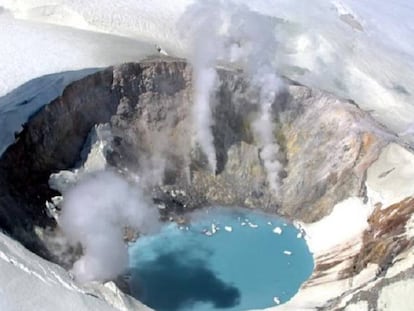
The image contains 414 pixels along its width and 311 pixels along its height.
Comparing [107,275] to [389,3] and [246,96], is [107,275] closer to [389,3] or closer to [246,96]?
[246,96]

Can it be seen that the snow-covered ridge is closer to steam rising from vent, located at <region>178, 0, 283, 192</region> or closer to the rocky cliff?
steam rising from vent, located at <region>178, 0, 283, 192</region>

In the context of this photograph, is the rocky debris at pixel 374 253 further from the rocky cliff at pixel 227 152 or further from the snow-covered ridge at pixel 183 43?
the snow-covered ridge at pixel 183 43

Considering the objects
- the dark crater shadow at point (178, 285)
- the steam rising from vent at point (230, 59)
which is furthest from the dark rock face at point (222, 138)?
the dark crater shadow at point (178, 285)

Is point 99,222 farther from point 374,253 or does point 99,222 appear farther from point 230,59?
point 230,59


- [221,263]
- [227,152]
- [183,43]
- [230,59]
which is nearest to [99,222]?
[221,263]

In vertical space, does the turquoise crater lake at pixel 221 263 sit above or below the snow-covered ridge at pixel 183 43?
below

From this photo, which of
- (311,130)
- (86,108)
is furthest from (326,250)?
(86,108)

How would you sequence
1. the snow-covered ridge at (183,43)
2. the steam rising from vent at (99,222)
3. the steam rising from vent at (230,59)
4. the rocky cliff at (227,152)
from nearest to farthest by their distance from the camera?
the steam rising from vent at (99,222) < the rocky cliff at (227,152) < the steam rising from vent at (230,59) < the snow-covered ridge at (183,43)
